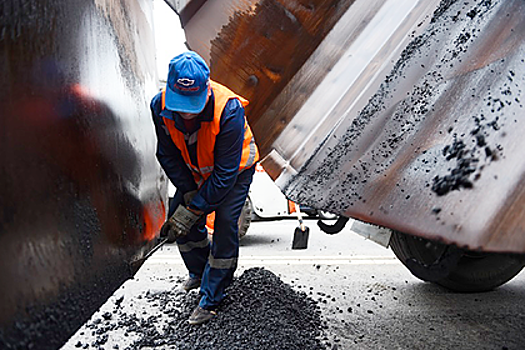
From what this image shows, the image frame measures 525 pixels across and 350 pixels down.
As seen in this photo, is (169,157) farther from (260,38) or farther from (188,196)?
(260,38)

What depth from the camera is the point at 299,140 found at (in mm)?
2543

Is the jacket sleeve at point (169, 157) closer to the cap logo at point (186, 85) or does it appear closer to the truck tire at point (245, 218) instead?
the cap logo at point (186, 85)

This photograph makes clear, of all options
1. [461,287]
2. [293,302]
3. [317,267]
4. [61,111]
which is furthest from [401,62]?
[317,267]

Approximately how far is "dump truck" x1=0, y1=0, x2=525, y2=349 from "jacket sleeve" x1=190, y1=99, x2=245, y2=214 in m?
0.27

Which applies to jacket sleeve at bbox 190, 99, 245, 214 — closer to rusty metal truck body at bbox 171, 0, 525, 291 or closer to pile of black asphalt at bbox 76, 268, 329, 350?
rusty metal truck body at bbox 171, 0, 525, 291

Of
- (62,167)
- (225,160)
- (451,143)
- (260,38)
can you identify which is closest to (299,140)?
(225,160)

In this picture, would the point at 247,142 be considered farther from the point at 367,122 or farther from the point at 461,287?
the point at 461,287

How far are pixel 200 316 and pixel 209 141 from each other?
97 cm

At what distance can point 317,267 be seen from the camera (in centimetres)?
394

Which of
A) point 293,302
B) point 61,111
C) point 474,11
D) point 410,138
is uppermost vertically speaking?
point 474,11

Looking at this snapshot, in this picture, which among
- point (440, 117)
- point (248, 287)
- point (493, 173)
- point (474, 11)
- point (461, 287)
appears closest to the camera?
point (493, 173)

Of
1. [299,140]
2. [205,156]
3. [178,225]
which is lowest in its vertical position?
[178,225]

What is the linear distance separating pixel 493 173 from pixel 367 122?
79cm

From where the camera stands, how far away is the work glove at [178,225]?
2.39 metres
